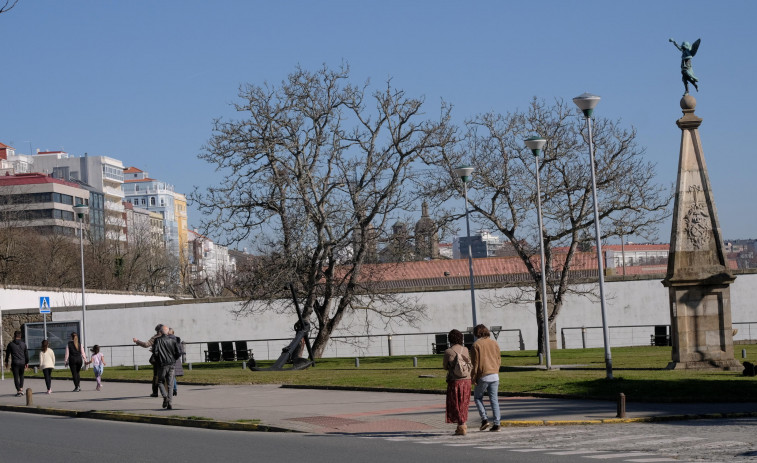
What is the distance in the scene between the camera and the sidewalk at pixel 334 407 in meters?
17.8

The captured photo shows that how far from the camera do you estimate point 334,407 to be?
68.6ft

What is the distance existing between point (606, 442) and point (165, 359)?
10.7m

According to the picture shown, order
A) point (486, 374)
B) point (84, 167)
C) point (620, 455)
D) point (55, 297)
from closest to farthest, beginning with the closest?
point (620, 455), point (486, 374), point (55, 297), point (84, 167)

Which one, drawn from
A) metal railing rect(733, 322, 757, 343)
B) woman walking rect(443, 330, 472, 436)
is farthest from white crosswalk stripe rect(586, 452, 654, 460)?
metal railing rect(733, 322, 757, 343)

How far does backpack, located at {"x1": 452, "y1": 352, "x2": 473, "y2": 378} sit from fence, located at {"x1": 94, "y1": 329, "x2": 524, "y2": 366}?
3372cm

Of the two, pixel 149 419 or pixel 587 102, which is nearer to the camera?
pixel 149 419

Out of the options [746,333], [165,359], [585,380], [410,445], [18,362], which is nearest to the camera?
[410,445]

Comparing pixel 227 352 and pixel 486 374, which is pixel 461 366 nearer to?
pixel 486 374

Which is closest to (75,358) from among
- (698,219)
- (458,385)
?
(458,385)

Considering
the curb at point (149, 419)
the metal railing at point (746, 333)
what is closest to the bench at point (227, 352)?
the metal railing at point (746, 333)

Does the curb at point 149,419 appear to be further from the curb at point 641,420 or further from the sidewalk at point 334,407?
the curb at point 641,420

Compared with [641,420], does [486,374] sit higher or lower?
higher

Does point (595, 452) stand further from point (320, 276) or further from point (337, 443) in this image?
point (320, 276)

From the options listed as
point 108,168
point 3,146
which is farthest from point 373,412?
point 108,168
